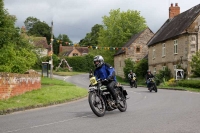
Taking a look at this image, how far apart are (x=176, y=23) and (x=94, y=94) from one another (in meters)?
35.8

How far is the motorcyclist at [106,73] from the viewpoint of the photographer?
1127 centimetres

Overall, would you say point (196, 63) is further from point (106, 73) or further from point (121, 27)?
point (121, 27)

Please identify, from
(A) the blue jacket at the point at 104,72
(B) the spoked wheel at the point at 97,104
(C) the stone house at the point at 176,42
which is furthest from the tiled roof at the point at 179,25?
(B) the spoked wheel at the point at 97,104

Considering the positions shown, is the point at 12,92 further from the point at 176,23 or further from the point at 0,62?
the point at 176,23

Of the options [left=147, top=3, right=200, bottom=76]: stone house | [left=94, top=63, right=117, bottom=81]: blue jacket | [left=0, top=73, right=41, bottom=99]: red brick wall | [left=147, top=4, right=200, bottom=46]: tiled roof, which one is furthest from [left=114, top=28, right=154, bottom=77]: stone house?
[left=94, top=63, right=117, bottom=81]: blue jacket

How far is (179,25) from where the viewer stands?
4203cm

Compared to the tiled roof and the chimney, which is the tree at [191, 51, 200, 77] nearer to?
the tiled roof

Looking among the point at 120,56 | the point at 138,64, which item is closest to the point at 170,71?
the point at 138,64

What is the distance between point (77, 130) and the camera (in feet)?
26.4

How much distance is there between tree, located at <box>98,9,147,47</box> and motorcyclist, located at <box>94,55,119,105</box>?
196 feet

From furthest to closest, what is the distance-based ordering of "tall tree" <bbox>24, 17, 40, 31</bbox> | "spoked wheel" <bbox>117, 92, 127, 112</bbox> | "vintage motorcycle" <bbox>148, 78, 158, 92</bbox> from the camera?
"tall tree" <bbox>24, 17, 40, 31</bbox> → "vintage motorcycle" <bbox>148, 78, 158, 92</bbox> → "spoked wheel" <bbox>117, 92, 127, 112</bbox>

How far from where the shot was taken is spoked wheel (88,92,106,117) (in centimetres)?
1035

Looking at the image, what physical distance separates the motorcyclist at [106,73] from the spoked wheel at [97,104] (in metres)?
0.66

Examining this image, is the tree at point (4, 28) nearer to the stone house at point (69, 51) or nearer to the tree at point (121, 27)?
the tree at point (121, 27)
